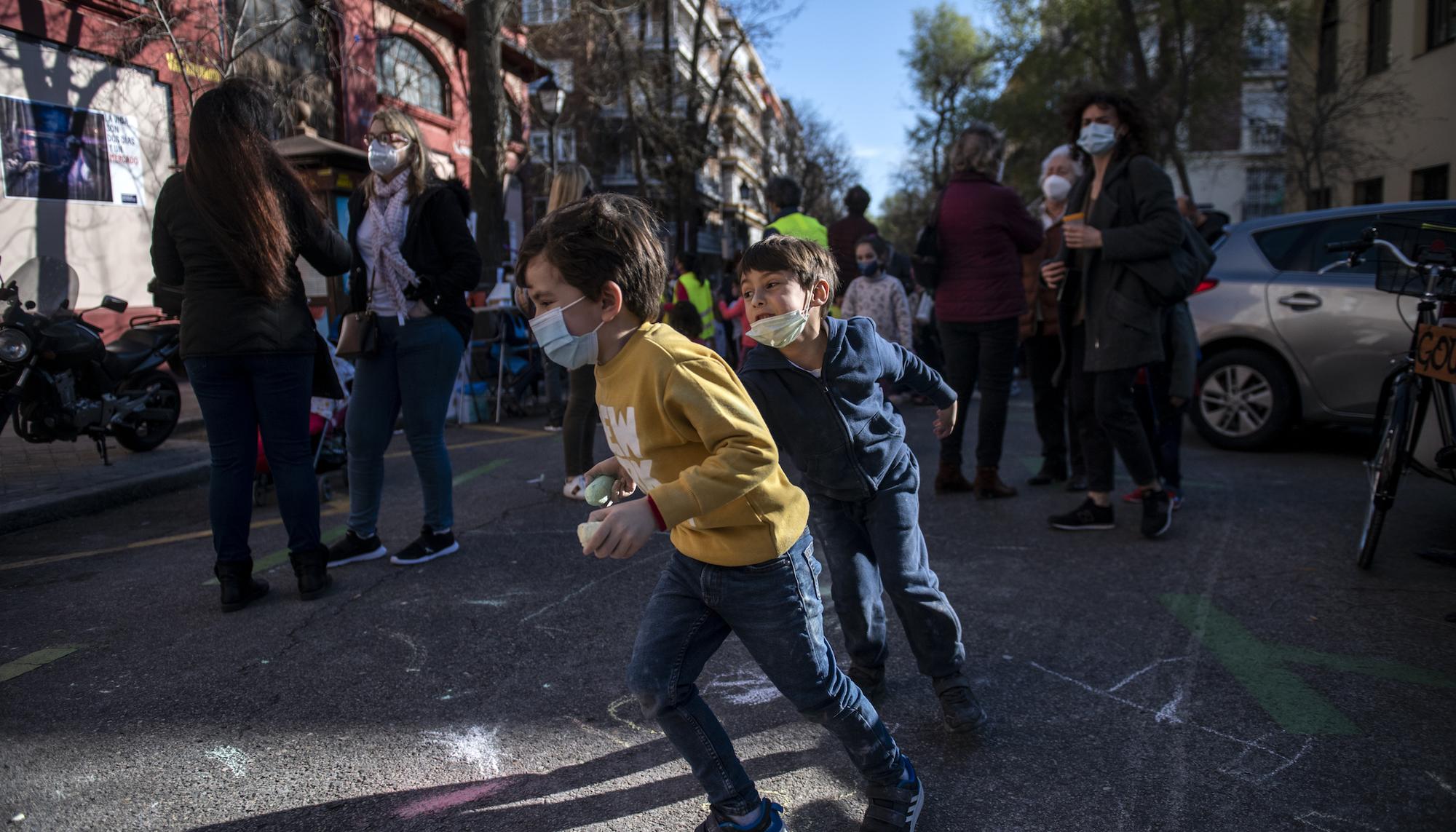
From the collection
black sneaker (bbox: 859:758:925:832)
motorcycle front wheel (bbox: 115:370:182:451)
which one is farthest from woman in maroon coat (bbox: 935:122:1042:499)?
motorcycle front wheel (bbox: 115:370:182:451)

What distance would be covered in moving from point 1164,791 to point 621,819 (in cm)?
131

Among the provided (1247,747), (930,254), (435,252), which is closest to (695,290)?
(930,254)

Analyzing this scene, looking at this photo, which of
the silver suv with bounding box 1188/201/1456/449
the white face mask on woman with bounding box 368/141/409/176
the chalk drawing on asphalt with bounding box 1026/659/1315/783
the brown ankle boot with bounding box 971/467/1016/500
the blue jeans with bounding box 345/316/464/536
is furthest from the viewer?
the silver suv with bounding box 1188/201/1456/449

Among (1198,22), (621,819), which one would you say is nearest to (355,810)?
(621,819)

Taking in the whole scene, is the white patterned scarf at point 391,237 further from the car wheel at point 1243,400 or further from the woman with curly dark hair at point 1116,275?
the car wheel at point 1243,400

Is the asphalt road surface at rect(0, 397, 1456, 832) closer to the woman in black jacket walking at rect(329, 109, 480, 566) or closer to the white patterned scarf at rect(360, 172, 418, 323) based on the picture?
the woman in black jacket walking at rect(329, 109, 480, 566)

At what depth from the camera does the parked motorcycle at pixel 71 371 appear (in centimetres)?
508

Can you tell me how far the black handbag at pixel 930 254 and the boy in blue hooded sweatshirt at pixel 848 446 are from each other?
2.70 metres

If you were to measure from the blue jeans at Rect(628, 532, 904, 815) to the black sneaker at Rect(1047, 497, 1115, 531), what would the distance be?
2944 mm

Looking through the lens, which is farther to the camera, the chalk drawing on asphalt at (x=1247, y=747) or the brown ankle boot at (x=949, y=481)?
the brown ankle boot at (x=949, y=481)

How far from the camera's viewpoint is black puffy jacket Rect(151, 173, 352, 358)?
137 inches

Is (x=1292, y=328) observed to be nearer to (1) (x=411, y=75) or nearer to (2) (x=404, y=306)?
(2) (x=404, y=306)

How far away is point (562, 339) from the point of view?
1931mm

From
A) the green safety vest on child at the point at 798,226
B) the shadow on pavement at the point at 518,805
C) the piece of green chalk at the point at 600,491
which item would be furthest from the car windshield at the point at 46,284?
the piece of green chalk at the point at 600,491
